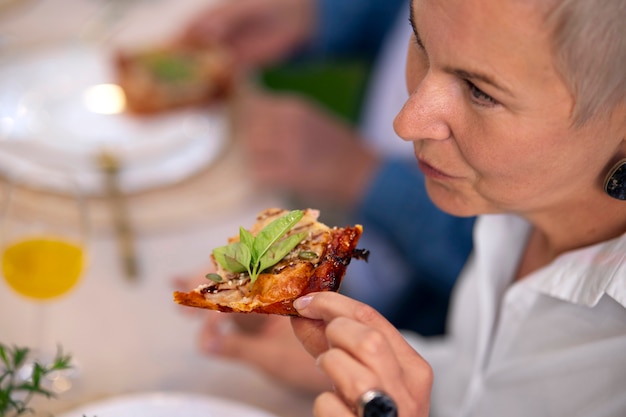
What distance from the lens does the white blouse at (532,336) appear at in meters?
0.98

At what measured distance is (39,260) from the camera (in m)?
1.22

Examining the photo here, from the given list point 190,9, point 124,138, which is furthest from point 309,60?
point 124,138

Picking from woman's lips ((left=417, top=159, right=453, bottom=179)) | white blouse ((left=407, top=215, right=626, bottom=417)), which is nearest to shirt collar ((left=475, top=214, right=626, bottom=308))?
white blouse ((left=407, top=215, right=626, bottom=417))

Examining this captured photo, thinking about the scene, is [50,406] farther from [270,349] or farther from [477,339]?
[477,339]

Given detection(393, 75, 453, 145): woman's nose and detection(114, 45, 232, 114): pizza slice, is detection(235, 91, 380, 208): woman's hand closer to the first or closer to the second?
detection(114, 45, 232, 114): pizza slice

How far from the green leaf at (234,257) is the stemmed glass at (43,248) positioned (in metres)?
0.46

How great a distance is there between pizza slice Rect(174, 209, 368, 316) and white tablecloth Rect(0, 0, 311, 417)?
376 millimetres

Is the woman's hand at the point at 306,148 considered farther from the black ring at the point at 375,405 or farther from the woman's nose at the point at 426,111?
the black ring at the point at 375,405

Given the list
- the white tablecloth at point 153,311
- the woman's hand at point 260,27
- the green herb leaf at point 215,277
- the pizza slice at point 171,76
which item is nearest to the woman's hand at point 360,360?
the green herb leaf at point 215,277

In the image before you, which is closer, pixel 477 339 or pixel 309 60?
pixel 477 339

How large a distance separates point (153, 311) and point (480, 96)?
79 centimetres

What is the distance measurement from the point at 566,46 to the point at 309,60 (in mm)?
1790

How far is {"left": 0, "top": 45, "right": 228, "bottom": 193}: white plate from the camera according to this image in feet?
5.06

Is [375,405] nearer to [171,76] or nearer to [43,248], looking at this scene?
[43,248]
